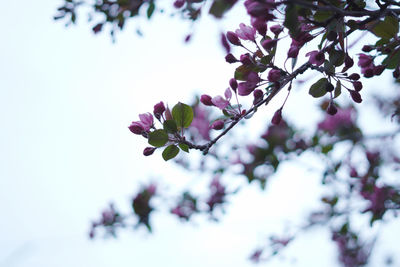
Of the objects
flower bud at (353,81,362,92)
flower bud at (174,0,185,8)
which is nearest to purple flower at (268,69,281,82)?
flower bud at (353,81,362,92)

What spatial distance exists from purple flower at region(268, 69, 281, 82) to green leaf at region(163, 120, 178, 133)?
340 mm

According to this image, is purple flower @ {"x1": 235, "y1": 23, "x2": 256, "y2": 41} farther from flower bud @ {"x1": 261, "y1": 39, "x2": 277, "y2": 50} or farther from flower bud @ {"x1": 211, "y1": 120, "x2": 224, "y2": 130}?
flower bud @ {"x1": 211, "y1": 120, "x2": 224, "y2": 130}

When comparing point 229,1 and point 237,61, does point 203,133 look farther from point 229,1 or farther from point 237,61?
point 229,1

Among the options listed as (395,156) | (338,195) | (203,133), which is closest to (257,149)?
(203,133)

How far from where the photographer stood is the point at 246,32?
1.18m

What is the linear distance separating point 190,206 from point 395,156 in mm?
2050

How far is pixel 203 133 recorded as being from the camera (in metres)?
3.42

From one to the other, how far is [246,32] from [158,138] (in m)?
0.44

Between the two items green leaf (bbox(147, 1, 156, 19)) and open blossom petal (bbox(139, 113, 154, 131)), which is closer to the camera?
open blossom petal (bbox(139, 113, 154, 131))

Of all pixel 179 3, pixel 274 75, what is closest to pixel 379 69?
pixel 274 75

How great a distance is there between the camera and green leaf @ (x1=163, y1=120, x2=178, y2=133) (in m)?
Answer: 1.20

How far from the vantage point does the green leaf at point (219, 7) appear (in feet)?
2.55

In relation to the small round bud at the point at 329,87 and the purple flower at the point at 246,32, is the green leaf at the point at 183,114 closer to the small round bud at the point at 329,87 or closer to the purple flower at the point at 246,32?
the purple flower at the point at 246,32

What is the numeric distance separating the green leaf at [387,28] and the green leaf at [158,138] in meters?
0.73
